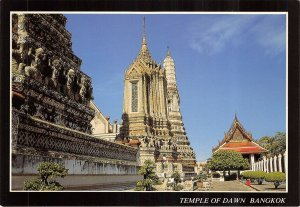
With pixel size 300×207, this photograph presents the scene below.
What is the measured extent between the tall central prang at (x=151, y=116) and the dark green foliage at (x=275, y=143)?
11.9 metres

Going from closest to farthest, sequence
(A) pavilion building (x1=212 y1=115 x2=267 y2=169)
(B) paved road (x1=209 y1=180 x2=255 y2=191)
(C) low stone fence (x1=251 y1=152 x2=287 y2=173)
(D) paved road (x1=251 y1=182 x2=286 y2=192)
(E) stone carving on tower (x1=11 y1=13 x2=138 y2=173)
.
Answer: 1. (E) stone carving on tower (x1=11 y1=13 x2=138 y2=173)
2. (D) paved road (x1=251 y1=182 x2=286 y2=192)
3. (B) paved road (x1=209 y1=180 x2=255 y2=191)
4. (C) low stone fence (x1=251 y1=152 x2=287 y2=173)
5. (A) pavilion building (x1=212 y1=115 x2=267 y2=169)

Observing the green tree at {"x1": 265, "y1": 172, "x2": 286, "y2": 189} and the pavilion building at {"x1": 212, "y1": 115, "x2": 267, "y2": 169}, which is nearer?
the green tree at {"x1": 265, "y1": 172, "x2": 286, "y2": 189}

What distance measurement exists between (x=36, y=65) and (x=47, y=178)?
147 inches

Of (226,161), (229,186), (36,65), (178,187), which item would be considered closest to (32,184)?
(36,65)

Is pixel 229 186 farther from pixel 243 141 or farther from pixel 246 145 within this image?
pixel 243 141

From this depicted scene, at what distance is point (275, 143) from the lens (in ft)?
→ 54.4

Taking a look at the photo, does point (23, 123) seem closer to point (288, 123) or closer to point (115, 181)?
point (115, 181)

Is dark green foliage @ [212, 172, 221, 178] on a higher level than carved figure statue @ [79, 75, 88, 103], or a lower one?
lower

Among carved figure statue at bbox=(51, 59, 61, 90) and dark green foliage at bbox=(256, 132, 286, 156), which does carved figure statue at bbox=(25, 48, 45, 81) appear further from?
dark green foliage at bbox=(256, 132, 286, 156)

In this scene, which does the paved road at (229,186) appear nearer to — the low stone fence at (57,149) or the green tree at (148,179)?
the green tree at (148,179)

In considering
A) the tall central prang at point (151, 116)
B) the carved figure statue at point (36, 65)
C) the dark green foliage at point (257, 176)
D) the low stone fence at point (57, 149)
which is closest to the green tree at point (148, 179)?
the low stone fence at point (57, 149)

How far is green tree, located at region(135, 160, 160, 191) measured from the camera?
1624 cm

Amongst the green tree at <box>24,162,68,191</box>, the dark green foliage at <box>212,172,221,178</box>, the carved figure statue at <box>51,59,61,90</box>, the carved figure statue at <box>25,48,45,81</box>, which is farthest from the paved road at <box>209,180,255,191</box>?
the carved figure statue at <box>25,48,45,81</box>

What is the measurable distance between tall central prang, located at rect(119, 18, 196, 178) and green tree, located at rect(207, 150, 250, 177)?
10.8 meters
